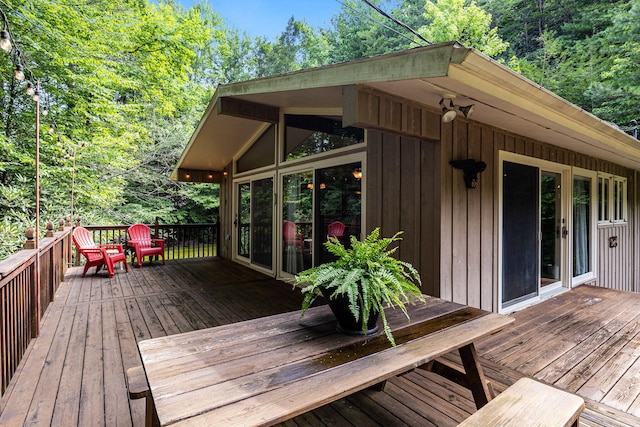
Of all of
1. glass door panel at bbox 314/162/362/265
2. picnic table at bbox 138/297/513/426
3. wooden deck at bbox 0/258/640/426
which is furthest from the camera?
glass door panel at bbox 314/162/362/265

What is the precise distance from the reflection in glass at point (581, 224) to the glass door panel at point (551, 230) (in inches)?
15.4

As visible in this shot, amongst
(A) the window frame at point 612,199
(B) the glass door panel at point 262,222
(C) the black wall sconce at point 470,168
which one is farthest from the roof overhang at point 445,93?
(B) the glass door panel at point 262,222

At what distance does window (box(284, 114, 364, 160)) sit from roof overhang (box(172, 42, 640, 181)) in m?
0.19

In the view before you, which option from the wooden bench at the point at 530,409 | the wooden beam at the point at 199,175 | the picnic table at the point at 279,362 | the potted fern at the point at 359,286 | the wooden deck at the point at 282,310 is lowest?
the wooden deck at the point at 282,310

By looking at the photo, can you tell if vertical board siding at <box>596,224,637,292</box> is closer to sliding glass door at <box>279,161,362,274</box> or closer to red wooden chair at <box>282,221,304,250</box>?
sliding glass door at <box>279,161,362,274</box>

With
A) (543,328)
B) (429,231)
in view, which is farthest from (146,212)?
(543,328)

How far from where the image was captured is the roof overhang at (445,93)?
180cm

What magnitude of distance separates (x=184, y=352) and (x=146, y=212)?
11.1 m

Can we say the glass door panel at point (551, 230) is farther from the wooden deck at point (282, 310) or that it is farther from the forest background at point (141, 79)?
the forest background at point (141, 79)

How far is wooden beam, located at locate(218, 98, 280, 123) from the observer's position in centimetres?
407

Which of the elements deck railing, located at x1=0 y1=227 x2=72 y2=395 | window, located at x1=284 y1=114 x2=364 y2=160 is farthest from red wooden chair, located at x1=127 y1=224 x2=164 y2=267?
window, located at x1=284 y1=114 x2=364 y2=160


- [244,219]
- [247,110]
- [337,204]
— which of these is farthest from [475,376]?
[244,219]

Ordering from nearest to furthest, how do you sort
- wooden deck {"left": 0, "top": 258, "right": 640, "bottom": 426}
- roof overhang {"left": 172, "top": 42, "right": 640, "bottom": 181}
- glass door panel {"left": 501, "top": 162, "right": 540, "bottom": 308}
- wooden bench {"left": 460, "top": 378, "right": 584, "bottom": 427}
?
1. wooden bench {"left": 460, "top": 378, "right": 584, "bottom": 427}
2. roof overhang {"left": 172, "top": 42, "right": 640, "bottom": 181}
3. wooden deck {"left": 0, "top": 258, "right": 640, "bottom": 426}
4. glass door panel {"left": 501, "top": 162, "right": 540, "bottom": 308}

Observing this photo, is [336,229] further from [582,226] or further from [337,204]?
[582,226]
